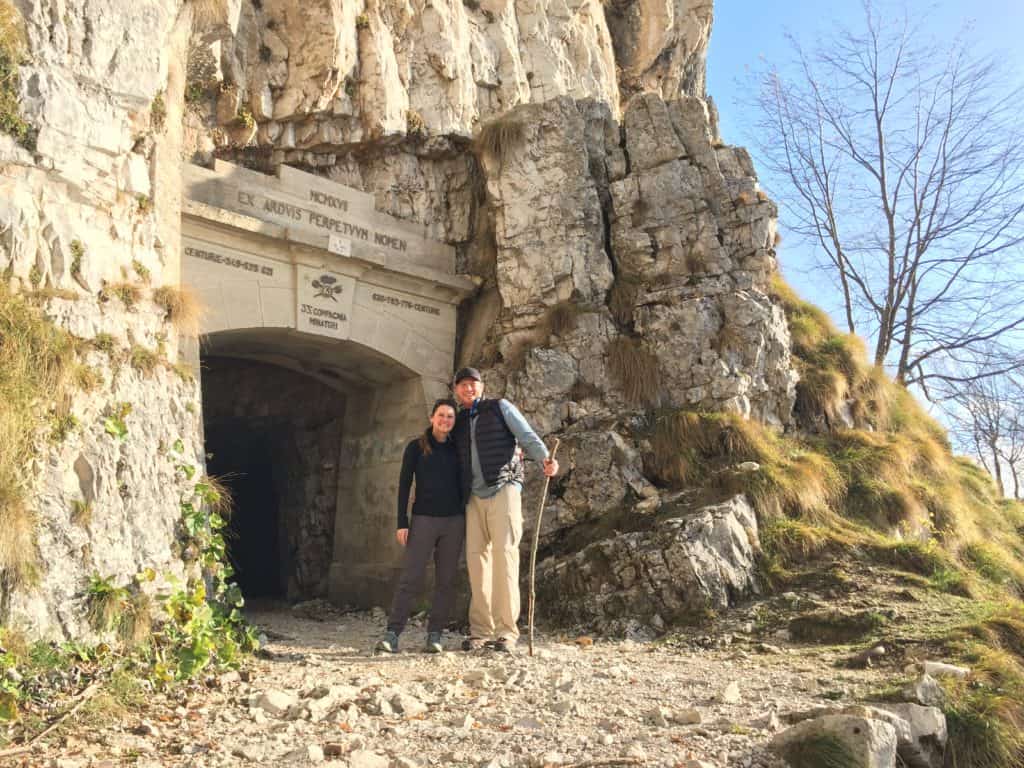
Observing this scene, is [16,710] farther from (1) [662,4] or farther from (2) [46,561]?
(1) [662,4]

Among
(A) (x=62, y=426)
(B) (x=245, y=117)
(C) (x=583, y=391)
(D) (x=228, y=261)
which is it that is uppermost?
(B) (x=245, y=117)

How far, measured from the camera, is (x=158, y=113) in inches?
314

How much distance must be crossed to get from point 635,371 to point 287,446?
5.66 m

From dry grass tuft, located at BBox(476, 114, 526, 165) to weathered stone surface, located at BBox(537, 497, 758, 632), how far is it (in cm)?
540

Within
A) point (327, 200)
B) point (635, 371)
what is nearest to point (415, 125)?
point (327, 200)

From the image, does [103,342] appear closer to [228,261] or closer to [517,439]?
[228,261]

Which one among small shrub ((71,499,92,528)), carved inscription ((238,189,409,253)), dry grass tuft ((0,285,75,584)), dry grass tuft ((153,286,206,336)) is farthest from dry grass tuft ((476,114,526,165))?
small shrub ((71,499,92,528))

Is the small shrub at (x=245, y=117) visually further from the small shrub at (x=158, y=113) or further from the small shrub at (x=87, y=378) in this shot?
the small shrub at (x=87, y=378)

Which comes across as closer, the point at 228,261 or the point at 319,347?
the point at 228,261

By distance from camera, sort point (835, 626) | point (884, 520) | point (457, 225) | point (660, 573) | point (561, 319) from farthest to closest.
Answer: point (457, 225) < point (561, 319) < point (884, 520) < point (660, 573) < point (835, 626)

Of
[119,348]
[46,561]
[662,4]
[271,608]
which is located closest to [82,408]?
[119,348]

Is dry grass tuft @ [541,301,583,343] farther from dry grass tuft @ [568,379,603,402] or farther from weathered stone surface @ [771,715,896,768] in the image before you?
weathered stone surface @ [771,715,896,768]

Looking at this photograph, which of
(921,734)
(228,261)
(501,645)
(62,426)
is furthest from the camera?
(228,261)

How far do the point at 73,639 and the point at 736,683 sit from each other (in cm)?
409
